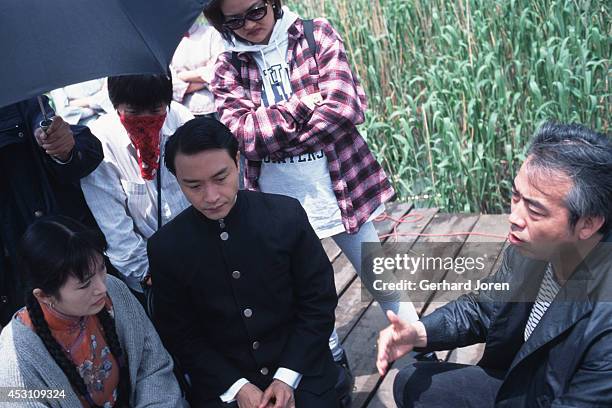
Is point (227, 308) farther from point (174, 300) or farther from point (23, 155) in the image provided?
point (23, 155)

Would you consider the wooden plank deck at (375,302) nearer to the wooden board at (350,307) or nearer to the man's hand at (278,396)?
the wooden board at (350,307)

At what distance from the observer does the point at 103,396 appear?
1997mm

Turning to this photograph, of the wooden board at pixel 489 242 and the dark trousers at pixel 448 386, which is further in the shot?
the wooden board at pixel 489 242

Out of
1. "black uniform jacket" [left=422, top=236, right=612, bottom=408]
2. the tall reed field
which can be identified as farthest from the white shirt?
the tall reed field

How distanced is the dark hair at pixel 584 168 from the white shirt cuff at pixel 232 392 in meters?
1.08

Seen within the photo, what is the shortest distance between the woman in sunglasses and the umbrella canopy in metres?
0.55

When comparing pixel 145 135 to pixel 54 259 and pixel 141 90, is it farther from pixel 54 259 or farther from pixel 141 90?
pixel 54 259

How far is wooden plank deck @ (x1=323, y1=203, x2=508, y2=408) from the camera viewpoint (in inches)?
101

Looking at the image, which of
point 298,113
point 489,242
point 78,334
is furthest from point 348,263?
point 78,334

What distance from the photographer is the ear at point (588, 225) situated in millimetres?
1622

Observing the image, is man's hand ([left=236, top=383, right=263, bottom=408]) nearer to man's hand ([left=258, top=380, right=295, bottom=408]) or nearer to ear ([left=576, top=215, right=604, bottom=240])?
man's hand ([left=258, top=380, right=295, bottom=408])

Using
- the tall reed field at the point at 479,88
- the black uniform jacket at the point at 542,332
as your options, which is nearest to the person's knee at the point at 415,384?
the black uniform jacket at the point at 542,332

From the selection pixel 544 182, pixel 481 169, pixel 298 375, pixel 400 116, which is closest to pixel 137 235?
pixel 298 375

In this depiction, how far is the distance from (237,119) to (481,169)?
1777 mm
